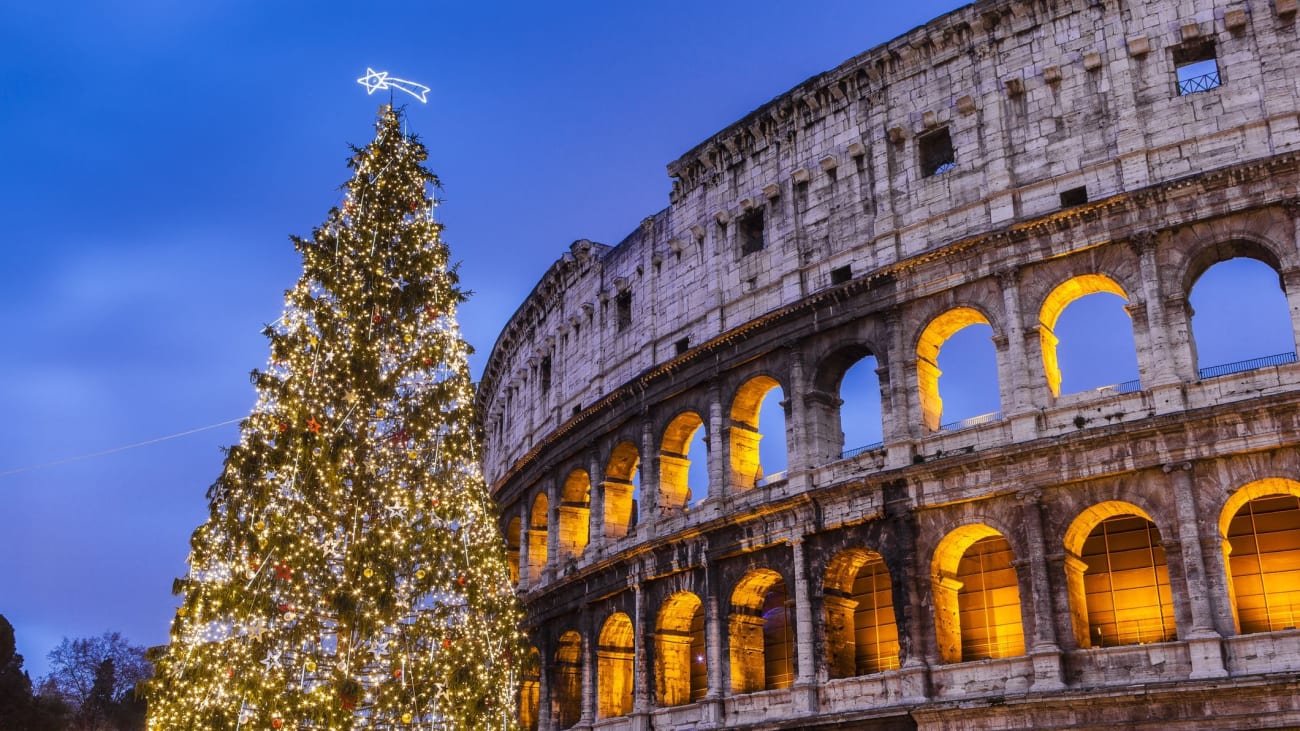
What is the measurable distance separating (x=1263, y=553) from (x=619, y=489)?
1357 centimetres

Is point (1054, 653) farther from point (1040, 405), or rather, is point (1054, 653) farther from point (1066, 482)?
point (1040, 405)

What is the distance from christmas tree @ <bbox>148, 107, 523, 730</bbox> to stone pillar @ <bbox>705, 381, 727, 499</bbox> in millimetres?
6614

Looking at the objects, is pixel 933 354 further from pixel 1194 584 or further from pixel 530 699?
pixel 530 699

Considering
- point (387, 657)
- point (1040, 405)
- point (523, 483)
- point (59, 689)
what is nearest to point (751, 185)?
point (1040, 405)

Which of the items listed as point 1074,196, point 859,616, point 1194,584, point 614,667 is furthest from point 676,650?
point 1074,196

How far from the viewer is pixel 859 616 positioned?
832 inches

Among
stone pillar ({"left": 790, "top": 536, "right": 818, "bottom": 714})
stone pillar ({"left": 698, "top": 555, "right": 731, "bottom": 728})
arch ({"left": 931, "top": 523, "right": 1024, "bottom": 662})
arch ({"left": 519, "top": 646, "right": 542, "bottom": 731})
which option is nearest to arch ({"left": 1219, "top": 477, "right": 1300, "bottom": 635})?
arch ({"left": 931, "top": 523, "right": 1024, "bottom": 662})

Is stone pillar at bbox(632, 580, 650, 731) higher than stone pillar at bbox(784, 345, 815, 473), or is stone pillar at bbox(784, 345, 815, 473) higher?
stone pillar at bbox(784, 345, 815, 473)

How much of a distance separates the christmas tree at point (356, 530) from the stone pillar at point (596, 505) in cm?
913

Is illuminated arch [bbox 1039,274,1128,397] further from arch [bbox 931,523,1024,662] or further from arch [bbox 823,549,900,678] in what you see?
→ arch [bbox 823,549,900,678]

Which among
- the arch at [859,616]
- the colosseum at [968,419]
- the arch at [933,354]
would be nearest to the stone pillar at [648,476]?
the colosseum at [968,419]

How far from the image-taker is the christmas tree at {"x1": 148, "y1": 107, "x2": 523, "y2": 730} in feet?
48.6

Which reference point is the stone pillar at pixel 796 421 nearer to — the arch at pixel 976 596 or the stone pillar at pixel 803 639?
the stone pillar at pixel 803 639

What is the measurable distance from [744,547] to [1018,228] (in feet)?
24.3
